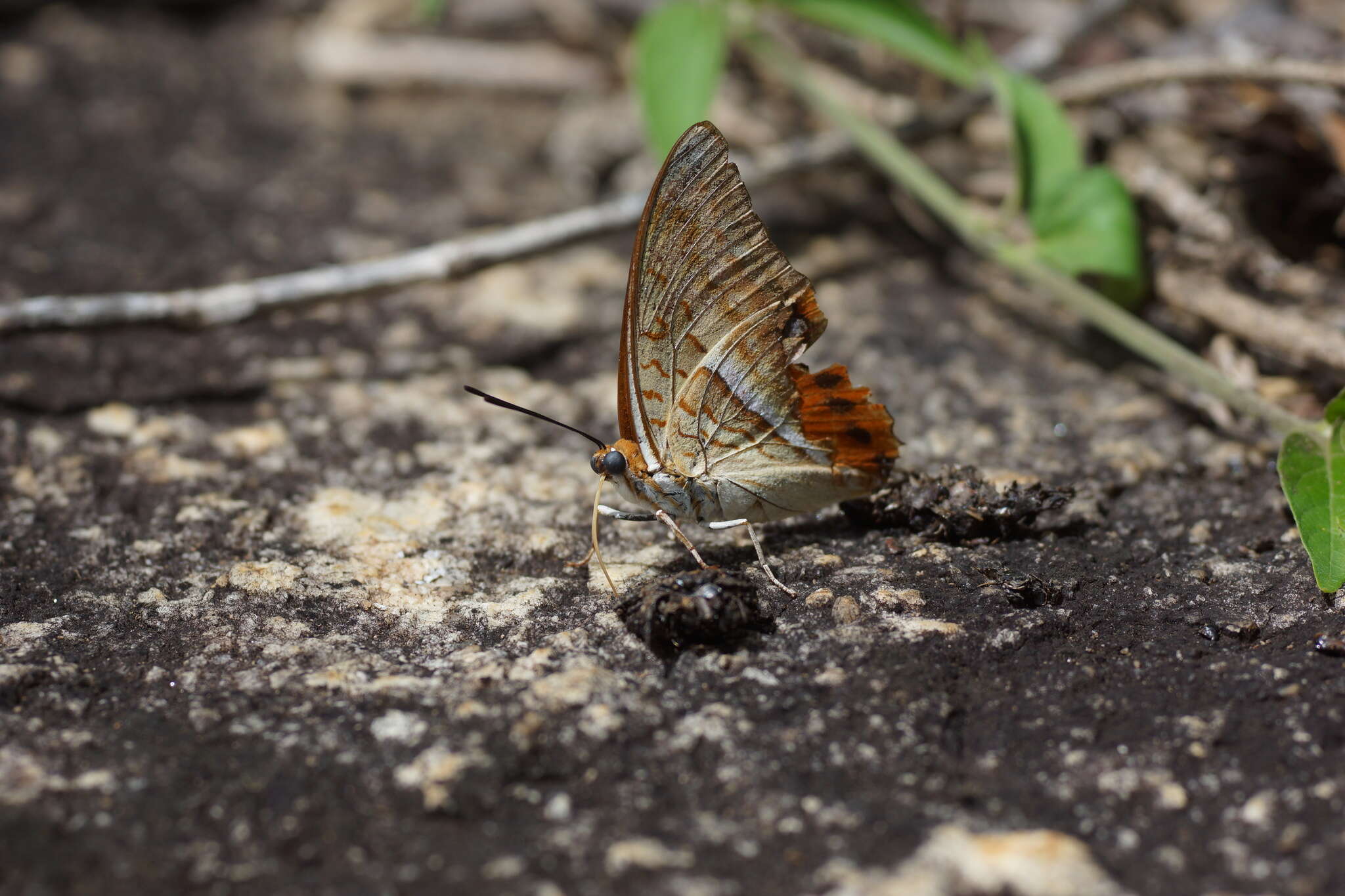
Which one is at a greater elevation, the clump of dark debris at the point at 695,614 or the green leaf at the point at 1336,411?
the green leaf at the point at 1336,411

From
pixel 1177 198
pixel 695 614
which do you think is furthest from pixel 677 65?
pixel 695 614

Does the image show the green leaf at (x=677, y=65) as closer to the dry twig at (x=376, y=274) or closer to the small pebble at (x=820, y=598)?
the dry twig at (x=376, y=274)

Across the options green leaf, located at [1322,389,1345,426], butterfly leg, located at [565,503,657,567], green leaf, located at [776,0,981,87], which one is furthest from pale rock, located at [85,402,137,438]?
green leaf, located at [1322,389,1345,426]

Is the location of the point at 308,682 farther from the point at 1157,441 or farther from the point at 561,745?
the point at 1157,441

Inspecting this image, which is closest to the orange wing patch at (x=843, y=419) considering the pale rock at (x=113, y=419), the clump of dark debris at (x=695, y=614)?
the clump of dark debris at (x=695, y=614)

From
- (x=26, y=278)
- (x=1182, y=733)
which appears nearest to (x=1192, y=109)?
(x=1182, y=733)

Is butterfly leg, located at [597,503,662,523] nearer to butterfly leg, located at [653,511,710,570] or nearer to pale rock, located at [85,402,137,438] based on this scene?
butterfly leg, located at [653,511,710,570]

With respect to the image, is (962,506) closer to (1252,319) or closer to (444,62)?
(1252,319)
